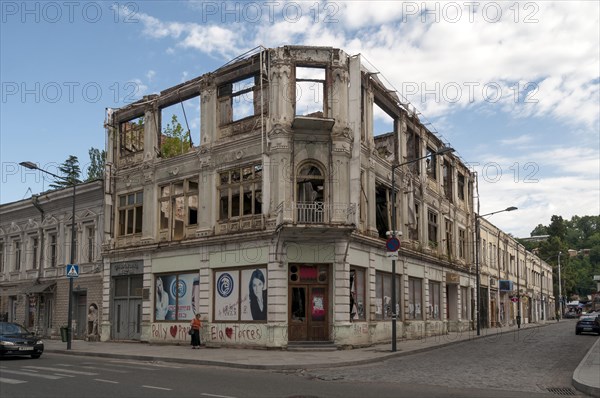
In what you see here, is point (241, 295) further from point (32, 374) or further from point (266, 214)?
point (32, 374)

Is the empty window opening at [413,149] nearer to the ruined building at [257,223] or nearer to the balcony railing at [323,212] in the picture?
the ruined building at [257,223]

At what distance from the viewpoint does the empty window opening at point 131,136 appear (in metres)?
33.6

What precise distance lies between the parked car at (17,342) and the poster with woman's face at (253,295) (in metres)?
8.16

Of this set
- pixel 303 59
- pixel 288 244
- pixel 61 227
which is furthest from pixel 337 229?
pixel 61 227

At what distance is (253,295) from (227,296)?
5.34 feet

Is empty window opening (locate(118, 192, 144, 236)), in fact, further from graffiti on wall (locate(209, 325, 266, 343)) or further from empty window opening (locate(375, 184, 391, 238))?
empty window opening (locate(375, 184, 391, 238))

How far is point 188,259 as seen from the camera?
28.3 m

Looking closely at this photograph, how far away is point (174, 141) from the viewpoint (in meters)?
38.3

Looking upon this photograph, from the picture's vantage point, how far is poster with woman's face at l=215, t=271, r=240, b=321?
26.2 metres

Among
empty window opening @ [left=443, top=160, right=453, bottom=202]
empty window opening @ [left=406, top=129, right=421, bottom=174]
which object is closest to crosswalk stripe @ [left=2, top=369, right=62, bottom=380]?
empty window opening @ [left=406, top=129, right=421, bottom=174]

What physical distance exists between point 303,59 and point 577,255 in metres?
138

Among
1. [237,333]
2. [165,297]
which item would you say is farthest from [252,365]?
[165,297]

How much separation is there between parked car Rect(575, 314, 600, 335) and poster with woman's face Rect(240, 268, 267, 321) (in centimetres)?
2459

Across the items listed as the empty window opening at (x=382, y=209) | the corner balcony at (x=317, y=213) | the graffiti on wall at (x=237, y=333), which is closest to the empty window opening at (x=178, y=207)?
the graffiti on wall at (x=237, y=333)
